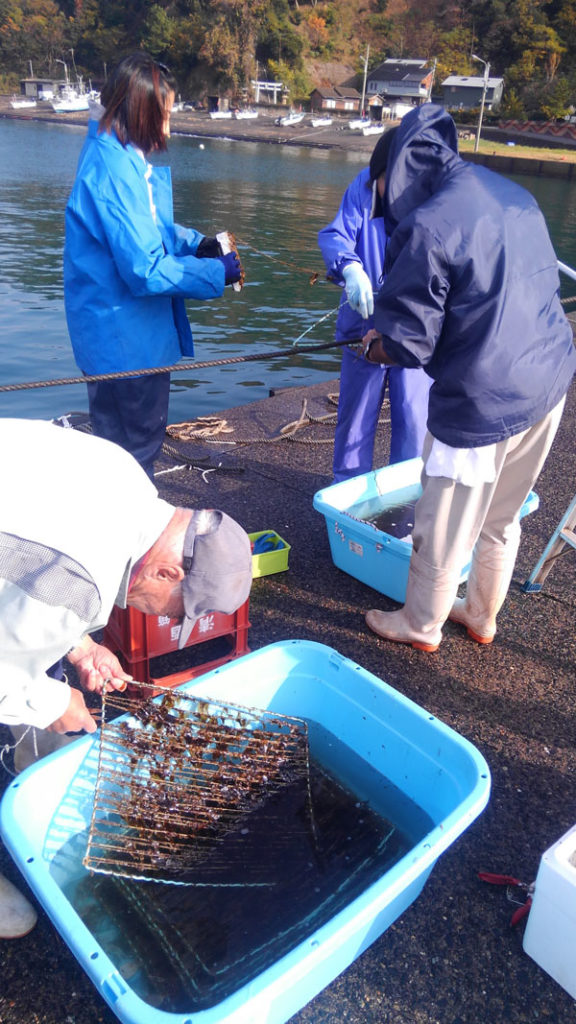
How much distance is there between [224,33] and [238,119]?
14.0m

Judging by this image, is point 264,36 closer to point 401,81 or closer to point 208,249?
point 401,81

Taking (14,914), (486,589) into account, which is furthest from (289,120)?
(14,914)

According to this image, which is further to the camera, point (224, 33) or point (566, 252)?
point (224, 33)

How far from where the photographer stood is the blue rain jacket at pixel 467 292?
2.20 meters

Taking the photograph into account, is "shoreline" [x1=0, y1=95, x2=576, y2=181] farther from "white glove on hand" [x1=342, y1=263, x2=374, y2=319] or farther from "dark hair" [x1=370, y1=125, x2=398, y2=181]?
"dark hair" [x1=370, y1=125, x2=398, y2=181]

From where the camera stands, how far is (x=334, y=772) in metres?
2.42

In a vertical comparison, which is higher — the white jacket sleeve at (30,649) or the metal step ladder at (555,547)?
the white jacket sleeve at (30,649)

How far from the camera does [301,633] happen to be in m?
3.15

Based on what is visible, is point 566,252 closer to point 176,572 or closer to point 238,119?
point 176,572

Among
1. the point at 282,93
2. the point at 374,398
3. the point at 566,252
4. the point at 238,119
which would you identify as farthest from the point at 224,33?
the point at 374,398

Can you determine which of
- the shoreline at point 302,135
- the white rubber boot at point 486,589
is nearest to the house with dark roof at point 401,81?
the shoreline at point 302,135

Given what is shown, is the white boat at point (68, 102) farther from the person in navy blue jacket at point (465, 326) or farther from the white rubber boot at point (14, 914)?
the white rubber boot at point (14, 914)

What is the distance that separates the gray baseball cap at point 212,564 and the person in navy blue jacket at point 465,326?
1000 mm

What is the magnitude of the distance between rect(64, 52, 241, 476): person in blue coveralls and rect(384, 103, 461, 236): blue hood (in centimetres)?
100
